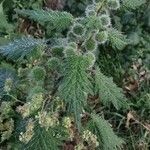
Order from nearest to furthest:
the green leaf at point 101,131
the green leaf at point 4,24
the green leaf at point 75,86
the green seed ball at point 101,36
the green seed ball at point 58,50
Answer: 1. the green leaf at point 75,86
2. the green seed ball at point 101,36
3. the green seed ball at point 58,50
4. the green leaf at point 101,131
5. the green leaf at point 4,24

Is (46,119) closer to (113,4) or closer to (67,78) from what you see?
(67,78)

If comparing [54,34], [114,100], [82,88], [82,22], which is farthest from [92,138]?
[54,34]

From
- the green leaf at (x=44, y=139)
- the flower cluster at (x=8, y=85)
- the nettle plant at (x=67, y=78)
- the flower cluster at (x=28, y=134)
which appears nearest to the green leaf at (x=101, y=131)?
the nettle plant at (x=67, y=78)

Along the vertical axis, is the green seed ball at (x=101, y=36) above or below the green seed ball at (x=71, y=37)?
above

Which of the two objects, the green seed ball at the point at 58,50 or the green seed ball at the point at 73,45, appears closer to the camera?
the green seed ball at the point at 73,45

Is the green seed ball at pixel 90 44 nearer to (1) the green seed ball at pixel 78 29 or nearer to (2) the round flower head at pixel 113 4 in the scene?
(1) the green seed ball at pixel 78 29

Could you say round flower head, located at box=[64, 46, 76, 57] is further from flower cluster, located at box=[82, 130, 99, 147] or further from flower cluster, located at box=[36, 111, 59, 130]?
flower cluster, located at box=[82, 130, 99, 147]

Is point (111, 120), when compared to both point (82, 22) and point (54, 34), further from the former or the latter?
point (82, 22)
